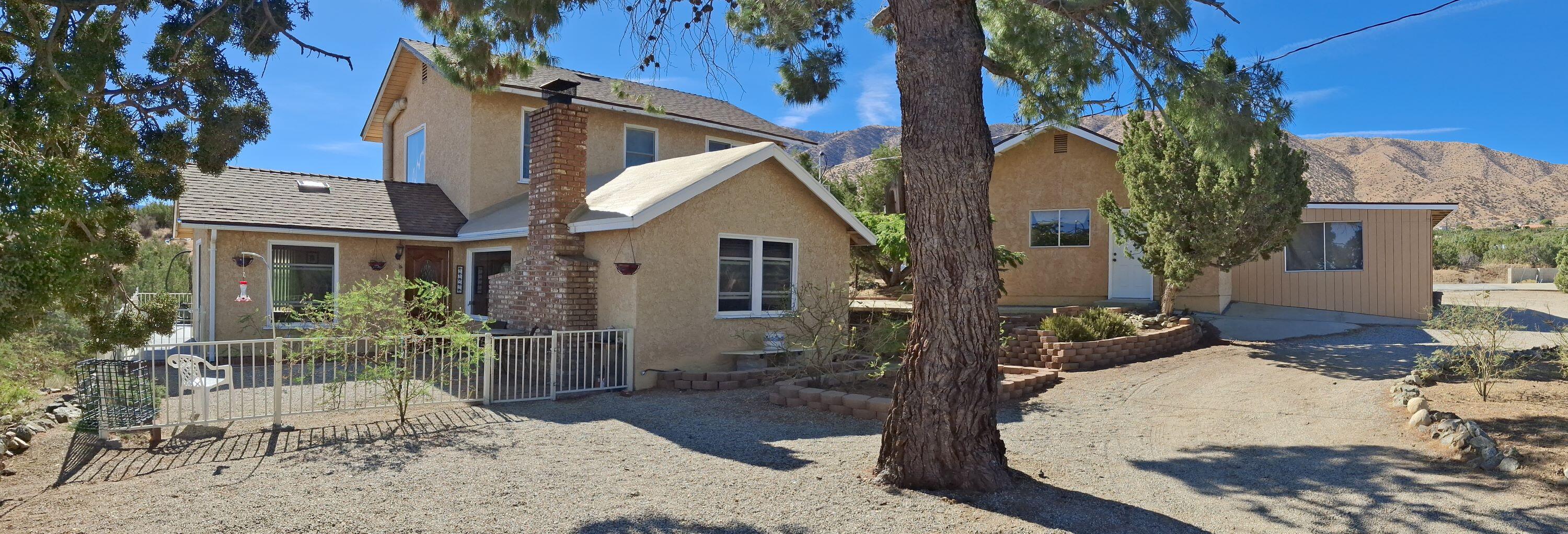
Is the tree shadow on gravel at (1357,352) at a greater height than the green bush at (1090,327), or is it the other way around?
the green bush at (1090,327)

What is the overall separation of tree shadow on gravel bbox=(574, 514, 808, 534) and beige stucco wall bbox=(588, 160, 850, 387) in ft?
19.7

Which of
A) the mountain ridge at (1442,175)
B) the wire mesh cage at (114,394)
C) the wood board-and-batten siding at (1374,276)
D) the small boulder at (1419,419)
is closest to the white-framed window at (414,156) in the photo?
the wire mesh cage at (114,394)

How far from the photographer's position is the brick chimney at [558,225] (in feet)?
38.7

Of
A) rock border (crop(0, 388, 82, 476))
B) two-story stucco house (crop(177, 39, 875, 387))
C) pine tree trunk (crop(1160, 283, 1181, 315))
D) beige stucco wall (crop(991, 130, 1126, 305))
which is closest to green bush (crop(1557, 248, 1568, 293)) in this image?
beige stucco wall (crop(991, 130, 1126, 305))

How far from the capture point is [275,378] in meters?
8.22

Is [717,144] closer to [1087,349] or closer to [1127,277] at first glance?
[1127,277]

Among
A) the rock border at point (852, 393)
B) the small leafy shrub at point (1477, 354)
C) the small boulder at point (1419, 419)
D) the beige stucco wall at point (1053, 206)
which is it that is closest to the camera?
the small boulder at point (1419, 419)

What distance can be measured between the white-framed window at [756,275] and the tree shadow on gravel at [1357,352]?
7058 mm

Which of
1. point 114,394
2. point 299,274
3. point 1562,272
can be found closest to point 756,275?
Answer: point 114,394

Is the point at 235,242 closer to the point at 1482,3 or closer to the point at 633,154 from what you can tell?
the point at 633,154

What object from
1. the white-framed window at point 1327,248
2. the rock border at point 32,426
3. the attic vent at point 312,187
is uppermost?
the attic vent at point 312,187

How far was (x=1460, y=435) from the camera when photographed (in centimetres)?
688

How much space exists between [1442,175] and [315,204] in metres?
77.9

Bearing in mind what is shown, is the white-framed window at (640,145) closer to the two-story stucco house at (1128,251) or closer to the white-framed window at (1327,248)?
the two-story stucco house at (1128,251)
